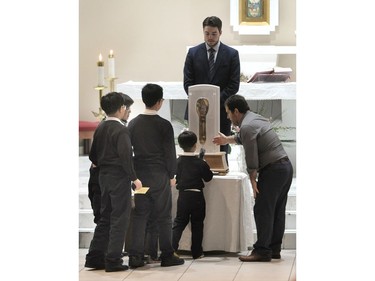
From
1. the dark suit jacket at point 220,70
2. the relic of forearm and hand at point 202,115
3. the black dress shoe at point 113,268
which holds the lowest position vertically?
the black dress shoe at point 113,268

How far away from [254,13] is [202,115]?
177 inches

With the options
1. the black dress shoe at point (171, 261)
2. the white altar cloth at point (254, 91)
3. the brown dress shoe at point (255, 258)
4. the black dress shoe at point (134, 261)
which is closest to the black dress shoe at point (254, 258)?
the brown dress shoe at point (255, 258)

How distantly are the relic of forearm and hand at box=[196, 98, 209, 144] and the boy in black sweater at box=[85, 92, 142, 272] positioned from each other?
0.88 metres

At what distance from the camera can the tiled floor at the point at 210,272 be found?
7.96 m

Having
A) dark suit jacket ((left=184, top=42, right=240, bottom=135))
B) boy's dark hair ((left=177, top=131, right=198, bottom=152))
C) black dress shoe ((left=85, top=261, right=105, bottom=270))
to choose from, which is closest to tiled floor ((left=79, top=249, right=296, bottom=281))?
black dress shoe ((left=85, top=261, right=105, bottom=270))

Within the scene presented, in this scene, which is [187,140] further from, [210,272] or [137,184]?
[210,272]

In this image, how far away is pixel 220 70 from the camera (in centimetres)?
934

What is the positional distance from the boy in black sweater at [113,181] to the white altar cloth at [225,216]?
0.76 m

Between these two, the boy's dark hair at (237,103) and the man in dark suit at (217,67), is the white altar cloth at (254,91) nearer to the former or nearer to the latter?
the man in dark suit at (217,67)

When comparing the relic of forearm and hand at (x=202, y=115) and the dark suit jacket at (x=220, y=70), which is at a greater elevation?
the dark suit jacket at (x=220, y=70)

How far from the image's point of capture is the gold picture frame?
1320cm
